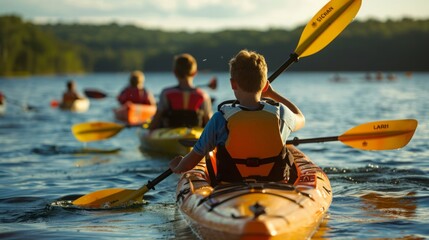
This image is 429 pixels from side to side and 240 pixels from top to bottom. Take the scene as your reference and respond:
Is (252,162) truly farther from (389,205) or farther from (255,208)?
(389,205)

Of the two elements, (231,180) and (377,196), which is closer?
(231,180)

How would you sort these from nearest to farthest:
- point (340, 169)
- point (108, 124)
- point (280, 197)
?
1. point (280, 197)
2. point (340, 169)
3. point (108, 124)

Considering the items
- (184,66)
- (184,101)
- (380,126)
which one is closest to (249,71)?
(380,126)

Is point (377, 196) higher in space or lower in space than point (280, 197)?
lower

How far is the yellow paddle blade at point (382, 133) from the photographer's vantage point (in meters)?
7.08

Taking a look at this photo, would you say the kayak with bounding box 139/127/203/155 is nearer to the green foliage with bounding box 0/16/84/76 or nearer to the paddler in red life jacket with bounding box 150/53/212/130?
the paddler in red life jacket with bounding box 150/53/212/130

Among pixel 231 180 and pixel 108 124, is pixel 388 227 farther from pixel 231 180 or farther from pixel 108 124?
pixel 108 124

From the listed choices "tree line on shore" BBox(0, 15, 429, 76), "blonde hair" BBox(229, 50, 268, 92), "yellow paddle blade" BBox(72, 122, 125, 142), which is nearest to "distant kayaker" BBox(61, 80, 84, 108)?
"yellow paddle blade" BBox(72, 122, 125, 142)

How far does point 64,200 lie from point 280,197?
327 cm

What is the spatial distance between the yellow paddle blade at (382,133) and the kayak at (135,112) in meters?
8.21

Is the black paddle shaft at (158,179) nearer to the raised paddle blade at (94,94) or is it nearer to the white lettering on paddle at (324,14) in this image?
the white lettering on paddle at (324,14)

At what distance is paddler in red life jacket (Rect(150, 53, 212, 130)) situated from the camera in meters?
9.62

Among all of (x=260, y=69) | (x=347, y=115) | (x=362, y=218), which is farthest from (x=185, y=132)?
(x=347, y=115)

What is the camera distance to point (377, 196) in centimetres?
737
